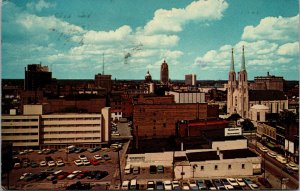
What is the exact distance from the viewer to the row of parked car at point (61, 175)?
11430 mm

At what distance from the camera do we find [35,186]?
10.8 m

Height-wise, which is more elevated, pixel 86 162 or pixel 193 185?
pixel 86 162

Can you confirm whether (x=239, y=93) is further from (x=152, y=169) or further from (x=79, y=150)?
(x=152, y=169)

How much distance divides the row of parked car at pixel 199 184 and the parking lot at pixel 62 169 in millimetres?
1052

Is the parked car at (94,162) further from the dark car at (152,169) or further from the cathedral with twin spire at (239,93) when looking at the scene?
the cathedral with twin spire at (239,93)

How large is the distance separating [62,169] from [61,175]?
97 cm

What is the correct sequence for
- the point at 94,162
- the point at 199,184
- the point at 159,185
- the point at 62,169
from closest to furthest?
the point at 159,185 < the point at 199,184 < the point at 62,169 < the point at 94,162

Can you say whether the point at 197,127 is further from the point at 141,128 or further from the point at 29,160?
the point at 29,160

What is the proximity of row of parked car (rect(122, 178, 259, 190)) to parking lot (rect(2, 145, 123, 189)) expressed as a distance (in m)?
1.05

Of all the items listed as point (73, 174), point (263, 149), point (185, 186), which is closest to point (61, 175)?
point (73, 174)

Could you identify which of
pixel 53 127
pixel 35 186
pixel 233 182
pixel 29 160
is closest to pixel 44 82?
pixel 53 127

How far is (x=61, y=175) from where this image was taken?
11688mm

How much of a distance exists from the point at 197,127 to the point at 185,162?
16.3ft

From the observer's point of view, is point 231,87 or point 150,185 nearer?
point 150,185
